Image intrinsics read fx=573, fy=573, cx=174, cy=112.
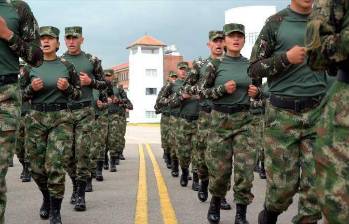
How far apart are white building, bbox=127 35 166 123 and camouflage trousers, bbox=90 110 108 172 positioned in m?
65.1

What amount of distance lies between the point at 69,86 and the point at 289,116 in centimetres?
315

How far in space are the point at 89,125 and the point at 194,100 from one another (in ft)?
9.23

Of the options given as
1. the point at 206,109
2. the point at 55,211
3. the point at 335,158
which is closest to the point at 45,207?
the point at 55,211

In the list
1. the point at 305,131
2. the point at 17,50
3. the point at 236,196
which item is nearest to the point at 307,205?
the point at 305,131

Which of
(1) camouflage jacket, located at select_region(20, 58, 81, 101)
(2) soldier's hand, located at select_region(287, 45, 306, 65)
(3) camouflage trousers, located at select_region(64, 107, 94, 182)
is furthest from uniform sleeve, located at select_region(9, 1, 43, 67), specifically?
(3) camouflage trousers, located at select_region(64, 107, 94, 182)

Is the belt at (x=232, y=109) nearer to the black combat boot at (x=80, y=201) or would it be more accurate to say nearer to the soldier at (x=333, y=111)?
the black combat boot at (x=80, y=201)

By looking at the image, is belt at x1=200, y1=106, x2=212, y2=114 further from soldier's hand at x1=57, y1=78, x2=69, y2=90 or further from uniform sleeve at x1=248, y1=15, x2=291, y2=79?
uniform sleeve at x1=248, y1=15, x2=291, y2=79

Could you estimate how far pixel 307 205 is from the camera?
15.5ft

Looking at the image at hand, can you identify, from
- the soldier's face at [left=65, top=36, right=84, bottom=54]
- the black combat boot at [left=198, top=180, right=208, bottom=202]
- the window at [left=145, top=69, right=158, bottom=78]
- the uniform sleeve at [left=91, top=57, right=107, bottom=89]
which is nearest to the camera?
the black combat boot at [left=198, top=180, right=208, bottom=202]

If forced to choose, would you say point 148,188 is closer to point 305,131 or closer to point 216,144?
point 216,144

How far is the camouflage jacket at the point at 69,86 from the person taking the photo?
22.9 feet

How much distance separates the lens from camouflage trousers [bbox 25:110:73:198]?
666 cm

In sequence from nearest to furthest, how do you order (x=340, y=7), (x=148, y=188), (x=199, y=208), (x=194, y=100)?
1. (x=340, y=7)
2. (x=199, y=208)
3. (x=148, y=188)
4. (x=194, y=100)

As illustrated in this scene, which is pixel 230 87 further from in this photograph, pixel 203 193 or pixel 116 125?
pixel 116 125
